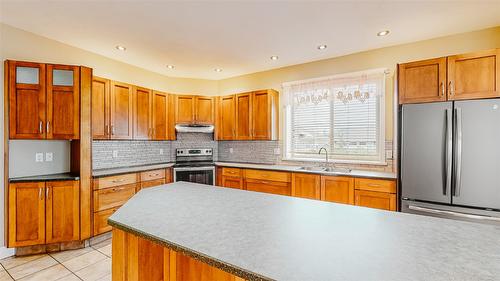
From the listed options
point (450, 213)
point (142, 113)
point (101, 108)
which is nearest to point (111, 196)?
point (101, 108)

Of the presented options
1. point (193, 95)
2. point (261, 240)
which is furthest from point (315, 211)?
point (193, 95)

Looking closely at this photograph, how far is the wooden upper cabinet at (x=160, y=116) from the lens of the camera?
4.14 m

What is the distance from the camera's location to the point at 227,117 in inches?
180

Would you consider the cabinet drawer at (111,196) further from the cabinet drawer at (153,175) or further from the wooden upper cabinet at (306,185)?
the wooden upper cabinet at (306,185)

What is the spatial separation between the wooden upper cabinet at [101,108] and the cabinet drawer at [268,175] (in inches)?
88.6

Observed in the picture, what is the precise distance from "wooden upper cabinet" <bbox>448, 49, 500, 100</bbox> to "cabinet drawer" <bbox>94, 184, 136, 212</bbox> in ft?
13.8

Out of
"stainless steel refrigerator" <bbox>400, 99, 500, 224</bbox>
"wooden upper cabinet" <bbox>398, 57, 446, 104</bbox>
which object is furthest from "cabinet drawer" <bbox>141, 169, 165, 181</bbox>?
"wooden upper cabinet" <bbox>398, 57, 446, 104</bbox>

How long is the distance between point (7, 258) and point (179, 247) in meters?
3.12

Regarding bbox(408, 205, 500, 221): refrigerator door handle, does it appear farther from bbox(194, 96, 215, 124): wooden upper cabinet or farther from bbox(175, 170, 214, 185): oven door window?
bbox(194, 96, 215, 124): wooden upper cabinet

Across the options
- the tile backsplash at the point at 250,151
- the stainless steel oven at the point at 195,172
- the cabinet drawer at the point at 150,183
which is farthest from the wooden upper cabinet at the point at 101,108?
the tile backsplash at the point at 250,151

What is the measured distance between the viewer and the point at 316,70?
390 centimetres

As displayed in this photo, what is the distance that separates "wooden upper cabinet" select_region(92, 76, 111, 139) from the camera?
3211mm

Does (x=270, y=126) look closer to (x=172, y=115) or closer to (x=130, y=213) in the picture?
(x=172, y=115)

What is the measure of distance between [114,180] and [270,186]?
7.51 feet
